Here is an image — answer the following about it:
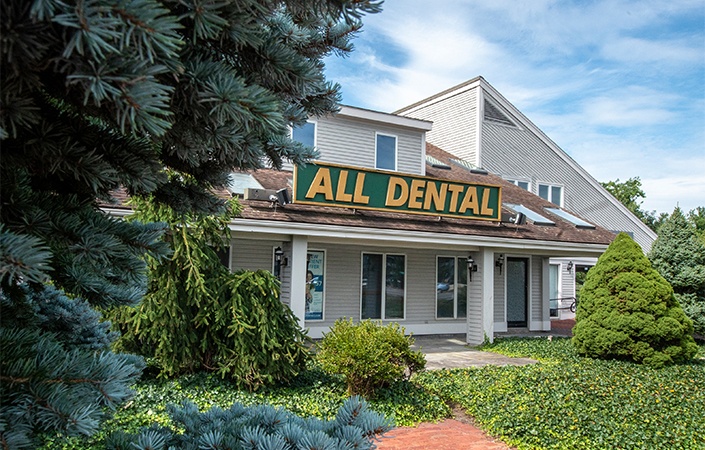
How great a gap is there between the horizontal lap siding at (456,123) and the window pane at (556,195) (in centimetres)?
468

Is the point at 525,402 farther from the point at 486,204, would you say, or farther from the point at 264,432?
the point at 486,204

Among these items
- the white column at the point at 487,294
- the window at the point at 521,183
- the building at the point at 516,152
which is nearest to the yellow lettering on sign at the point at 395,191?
the white column at the point at 487,294

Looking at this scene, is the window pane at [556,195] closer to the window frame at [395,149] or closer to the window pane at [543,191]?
the window pane at [543,191]

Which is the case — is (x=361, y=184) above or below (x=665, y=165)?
below

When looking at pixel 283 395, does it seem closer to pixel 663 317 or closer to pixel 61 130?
pixel 61 130

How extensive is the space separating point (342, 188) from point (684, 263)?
10605 mm

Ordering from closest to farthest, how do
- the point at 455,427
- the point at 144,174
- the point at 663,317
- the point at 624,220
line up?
the point at 144,174 < the point at 455,427 < the point at 663,317 < the point at 624,220

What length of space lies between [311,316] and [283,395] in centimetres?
665

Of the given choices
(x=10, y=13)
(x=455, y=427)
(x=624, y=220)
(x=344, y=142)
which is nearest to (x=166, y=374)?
(x=455, y=427)

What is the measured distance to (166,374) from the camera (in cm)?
748

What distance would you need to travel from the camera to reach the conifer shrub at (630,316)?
10.9 m

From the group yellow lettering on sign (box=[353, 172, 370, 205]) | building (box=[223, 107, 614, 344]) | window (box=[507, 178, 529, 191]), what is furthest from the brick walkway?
window (box=[507, 178, 529, 191])

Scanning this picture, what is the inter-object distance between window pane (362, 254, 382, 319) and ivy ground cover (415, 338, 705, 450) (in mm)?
5145

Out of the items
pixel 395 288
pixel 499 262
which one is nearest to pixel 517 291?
pixel 499 262
